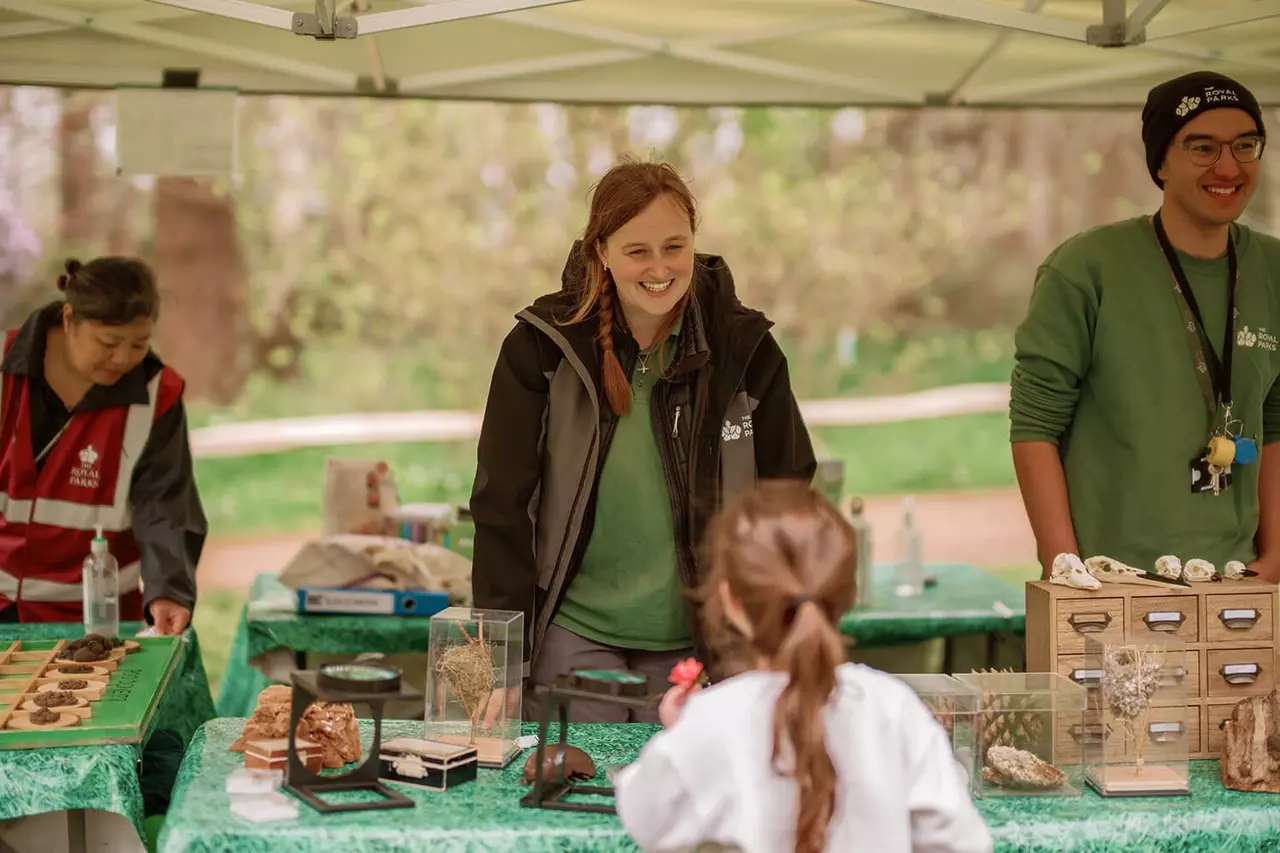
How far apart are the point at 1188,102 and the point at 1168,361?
52 cm

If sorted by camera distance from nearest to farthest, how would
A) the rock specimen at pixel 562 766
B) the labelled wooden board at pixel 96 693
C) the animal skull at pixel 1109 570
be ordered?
the rock specimen at pixel 562 766 → the labelled wooden board at pixel 96 693 → the animal skull at pixel 1109 570

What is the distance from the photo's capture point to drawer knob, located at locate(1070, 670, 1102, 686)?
7.52ft

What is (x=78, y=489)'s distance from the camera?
3.45 metres

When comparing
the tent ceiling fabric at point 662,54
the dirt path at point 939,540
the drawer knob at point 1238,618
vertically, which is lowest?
the dirt path at point 939,540

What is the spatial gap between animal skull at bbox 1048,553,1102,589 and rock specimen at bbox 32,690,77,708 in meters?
1.73

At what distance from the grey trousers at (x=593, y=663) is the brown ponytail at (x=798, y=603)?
98cm

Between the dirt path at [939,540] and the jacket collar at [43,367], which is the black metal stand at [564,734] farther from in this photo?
the dirt path at [939,540]

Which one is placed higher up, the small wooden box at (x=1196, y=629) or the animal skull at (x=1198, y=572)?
the animal skull at (x=1198, y=572)

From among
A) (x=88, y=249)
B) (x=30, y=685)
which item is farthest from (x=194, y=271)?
(x=30, y=685)

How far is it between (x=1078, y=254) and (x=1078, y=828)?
130cm

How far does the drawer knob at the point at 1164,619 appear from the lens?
2.34 metres

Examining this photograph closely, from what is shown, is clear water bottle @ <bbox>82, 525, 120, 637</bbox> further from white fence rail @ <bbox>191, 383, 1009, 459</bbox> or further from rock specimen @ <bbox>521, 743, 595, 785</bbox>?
white fence rail @ <bbox>191, 383, 1009, 459</bbox>

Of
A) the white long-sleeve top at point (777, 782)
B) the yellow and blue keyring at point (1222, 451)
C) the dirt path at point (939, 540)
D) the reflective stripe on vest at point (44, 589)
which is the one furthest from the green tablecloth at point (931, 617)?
the dirt path at point (939, 540)

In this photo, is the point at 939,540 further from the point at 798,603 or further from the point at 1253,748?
the point at 798,603
